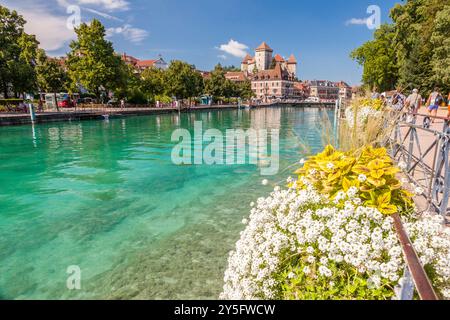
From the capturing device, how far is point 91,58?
48.9 m

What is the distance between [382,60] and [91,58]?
5295 cm

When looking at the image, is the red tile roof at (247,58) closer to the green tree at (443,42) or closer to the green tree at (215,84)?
the green tree at (215,84)

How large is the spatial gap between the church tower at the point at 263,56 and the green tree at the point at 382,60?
106257mm

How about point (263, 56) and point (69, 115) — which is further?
point (263, 56)

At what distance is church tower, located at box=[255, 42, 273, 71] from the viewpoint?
16488 centimetres

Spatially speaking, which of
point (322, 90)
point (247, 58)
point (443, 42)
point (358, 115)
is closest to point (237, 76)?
point (247, 58)

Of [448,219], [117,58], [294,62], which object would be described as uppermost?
[294,62]

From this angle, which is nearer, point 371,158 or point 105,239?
point 371,158

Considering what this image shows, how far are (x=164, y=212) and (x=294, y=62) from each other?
18815 cm

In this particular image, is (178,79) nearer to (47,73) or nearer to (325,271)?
(47,73)

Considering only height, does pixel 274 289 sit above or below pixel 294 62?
below

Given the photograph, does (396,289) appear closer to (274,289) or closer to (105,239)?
(274,289)

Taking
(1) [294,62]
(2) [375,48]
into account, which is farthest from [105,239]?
(1) [294,62]

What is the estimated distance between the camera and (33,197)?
926 centimetres
